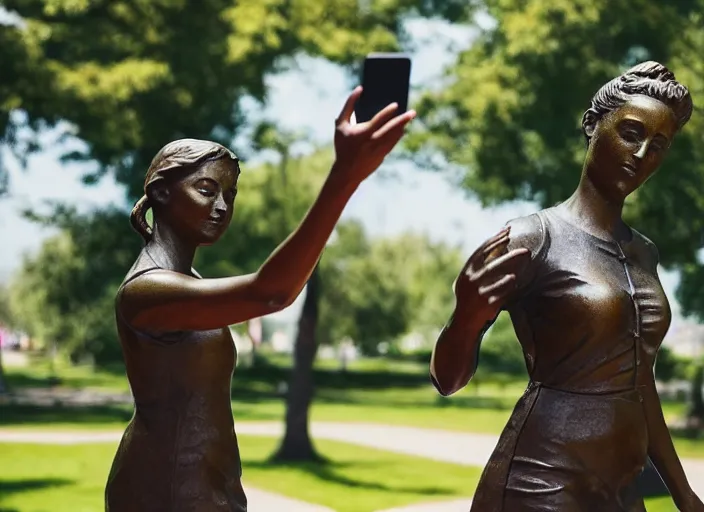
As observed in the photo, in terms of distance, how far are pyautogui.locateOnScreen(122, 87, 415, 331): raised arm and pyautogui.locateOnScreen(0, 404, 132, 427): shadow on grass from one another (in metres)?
9.75

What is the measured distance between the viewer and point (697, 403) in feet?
40.1

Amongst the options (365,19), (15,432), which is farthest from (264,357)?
(365,19)

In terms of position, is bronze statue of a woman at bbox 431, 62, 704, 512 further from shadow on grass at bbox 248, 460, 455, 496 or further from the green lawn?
the green lawn

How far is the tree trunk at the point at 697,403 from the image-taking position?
1203 centimetres

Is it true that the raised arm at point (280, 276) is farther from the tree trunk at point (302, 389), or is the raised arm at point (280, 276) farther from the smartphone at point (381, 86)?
the tree trunk at point (302, 389)

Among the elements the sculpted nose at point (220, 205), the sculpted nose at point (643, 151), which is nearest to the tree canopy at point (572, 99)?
the sculpted nose at point (643, 151)

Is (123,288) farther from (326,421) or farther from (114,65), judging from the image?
(326,421)

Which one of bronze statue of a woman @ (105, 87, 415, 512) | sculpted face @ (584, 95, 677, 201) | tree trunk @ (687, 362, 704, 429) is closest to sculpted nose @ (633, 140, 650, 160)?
sculpted face @ (584, 95, 677, 201)

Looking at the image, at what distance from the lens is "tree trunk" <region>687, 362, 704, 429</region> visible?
474 inches

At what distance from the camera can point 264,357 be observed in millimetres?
15047

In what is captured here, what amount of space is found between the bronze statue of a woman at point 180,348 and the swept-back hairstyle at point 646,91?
1.07 metres

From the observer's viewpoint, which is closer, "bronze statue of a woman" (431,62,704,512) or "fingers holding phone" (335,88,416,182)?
"fingers holding phone" (335,88,416,182)

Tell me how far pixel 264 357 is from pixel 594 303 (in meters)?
12.8

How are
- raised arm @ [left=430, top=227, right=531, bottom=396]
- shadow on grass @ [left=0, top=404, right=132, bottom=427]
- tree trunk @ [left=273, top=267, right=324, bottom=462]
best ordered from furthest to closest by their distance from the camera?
1. shadow on grass @ [left=0, top=404, right=132, bottom=427]
2. tree trunk @ [left=273, top=267, right=324, bottom=462]
3. raised arm @ [left=430, top=227, right=531, bottom=396]
